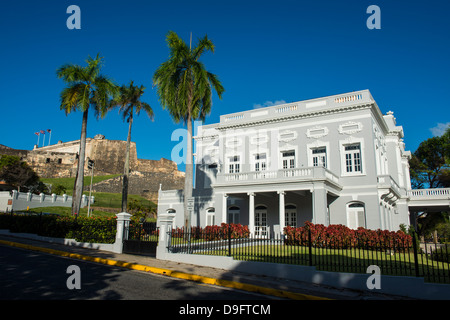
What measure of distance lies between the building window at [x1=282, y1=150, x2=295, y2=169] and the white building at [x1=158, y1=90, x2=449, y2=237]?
0.25 ft

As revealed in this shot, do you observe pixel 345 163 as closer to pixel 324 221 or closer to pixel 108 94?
pixel 324 221

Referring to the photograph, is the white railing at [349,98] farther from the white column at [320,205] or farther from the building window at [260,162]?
the white column at [320,205]

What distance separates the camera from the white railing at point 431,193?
26.7 meters

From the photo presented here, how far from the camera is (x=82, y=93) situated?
20797 millimetres

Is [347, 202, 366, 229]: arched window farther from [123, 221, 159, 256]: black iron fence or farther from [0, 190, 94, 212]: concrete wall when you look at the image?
[0, 190, 94, 212]: concrete wall

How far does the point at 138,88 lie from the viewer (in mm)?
28844

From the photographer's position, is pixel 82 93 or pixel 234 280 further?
pixel 82 93

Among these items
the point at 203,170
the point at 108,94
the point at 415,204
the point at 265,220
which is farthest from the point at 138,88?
the point at 415,204

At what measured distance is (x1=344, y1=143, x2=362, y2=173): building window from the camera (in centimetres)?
2234

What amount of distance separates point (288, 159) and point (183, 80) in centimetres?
1000

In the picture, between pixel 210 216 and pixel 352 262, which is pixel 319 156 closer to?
pixel 210 216

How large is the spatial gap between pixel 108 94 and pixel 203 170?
11.8 meters

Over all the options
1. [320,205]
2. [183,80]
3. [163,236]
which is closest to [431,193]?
[320,205]

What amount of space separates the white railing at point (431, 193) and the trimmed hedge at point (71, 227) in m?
24.8
